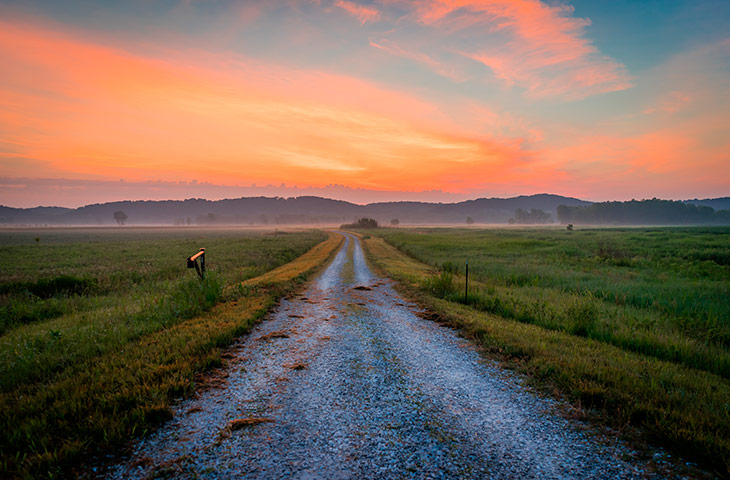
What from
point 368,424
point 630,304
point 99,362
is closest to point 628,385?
point 368,424

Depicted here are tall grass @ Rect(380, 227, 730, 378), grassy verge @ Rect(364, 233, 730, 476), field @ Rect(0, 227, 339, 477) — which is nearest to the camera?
field @ Rect(0, 227, 339, 477)

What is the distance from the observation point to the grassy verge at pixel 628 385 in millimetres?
4801

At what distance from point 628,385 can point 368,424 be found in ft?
17.0

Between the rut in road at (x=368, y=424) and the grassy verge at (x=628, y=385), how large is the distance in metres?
0.74

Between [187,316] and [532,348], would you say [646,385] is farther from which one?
[187,316]

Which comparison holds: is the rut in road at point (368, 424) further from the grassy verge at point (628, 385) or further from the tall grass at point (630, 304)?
the tall grass at point (630, 304)

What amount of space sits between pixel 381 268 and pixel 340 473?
71.2ft

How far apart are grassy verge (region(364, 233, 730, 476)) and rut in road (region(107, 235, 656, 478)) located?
0.74 m

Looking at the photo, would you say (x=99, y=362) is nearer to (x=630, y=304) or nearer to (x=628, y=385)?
(x=628, y=385)

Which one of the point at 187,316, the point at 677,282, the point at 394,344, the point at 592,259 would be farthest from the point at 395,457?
the point at 592,259

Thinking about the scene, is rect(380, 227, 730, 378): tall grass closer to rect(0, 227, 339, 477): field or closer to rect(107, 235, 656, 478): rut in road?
rect(107, 235, 656, 478): rut in road

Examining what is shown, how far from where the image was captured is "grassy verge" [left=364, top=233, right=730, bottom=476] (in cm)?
480

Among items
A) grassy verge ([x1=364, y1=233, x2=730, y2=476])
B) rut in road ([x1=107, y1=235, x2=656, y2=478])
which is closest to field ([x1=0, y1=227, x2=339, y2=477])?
Answer: rut in road ([x1=107, y1=235, x2=656, y2=478])

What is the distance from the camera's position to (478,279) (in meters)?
21.5
